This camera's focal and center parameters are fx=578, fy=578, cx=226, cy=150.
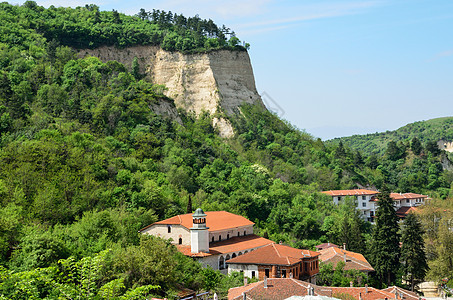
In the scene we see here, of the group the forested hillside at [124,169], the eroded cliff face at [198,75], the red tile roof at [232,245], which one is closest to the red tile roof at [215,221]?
the red tile roof at [232,245]

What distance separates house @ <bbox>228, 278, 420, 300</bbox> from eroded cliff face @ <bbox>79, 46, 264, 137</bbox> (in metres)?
56.6

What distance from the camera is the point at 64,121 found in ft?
223

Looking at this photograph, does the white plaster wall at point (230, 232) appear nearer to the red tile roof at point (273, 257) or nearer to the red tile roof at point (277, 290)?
the red tile roof at point (273, 257)

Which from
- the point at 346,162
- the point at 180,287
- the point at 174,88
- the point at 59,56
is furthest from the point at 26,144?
the point at 346,162

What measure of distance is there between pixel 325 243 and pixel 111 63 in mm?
43934

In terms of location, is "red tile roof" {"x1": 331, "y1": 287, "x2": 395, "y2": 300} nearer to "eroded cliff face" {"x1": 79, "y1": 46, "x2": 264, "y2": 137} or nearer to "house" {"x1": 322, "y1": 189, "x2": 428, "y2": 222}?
"house" {"x1": 322, "y1": 189, "x2": 428, "y2": 222}

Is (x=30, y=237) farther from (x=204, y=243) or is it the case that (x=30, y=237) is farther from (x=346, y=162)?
(x=346, y=162)

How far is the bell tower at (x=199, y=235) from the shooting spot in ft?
156

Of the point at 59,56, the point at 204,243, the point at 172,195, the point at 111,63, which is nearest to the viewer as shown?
the point at 204,243

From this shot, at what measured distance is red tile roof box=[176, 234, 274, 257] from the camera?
48250 mm

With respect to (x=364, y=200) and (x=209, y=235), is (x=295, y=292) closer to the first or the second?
(x=209, y=235)

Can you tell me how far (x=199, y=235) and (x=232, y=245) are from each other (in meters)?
5.75

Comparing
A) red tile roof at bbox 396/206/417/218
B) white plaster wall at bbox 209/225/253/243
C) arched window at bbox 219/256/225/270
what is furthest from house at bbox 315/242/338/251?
red tile roof at bbox 396/206/417/218

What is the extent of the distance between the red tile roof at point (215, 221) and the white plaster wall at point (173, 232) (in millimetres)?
359
